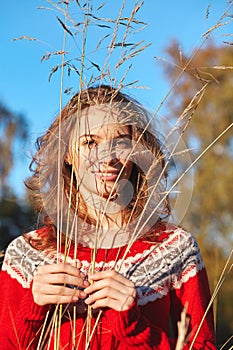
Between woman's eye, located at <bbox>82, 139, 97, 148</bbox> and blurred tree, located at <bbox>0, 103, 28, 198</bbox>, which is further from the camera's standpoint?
blurred tree, located at <bbox>0, 103, 28, 198</bbox>

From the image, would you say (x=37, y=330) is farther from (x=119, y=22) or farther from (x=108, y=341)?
(x=119, y=22)

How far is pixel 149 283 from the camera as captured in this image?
5.65 feet

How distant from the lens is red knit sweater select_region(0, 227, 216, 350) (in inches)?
62.6

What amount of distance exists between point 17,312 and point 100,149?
48cm

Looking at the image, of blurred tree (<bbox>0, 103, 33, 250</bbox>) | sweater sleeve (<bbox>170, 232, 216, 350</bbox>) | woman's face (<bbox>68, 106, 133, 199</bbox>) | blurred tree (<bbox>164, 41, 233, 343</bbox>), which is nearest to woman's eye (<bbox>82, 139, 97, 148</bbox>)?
woman's face (<bbox>68, 106, 133, 199</bbox>)

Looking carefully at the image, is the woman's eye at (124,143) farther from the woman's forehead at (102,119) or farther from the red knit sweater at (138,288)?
the red knit sweater at (138,288)

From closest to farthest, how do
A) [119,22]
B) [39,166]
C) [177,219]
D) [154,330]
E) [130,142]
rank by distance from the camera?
[119,22], [154,330], [130,142], [177,219], [39,166]

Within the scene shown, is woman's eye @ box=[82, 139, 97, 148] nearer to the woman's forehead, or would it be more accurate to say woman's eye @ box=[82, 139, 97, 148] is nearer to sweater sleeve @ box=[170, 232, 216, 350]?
the woman's forehead

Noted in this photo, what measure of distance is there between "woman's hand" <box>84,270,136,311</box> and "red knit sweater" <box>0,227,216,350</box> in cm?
22

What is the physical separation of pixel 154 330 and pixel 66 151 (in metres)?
0.53

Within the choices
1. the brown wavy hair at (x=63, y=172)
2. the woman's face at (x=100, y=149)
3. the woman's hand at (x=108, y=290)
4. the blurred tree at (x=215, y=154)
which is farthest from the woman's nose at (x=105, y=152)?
the blurred tree at (x=215, y=154)

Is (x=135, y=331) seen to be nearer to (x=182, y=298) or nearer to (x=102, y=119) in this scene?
(x=182, y=298)

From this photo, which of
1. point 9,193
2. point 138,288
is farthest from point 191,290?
point 9,193

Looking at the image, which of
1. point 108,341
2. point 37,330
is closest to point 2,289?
point 37,330
